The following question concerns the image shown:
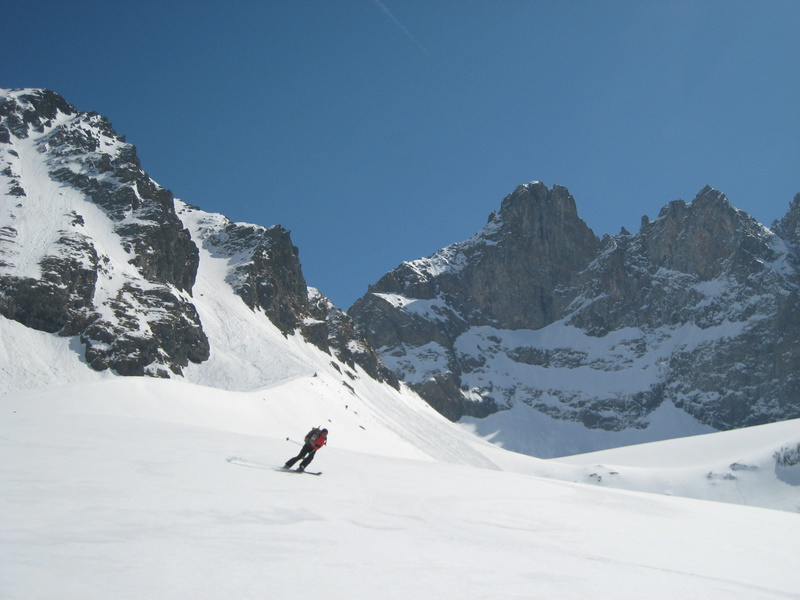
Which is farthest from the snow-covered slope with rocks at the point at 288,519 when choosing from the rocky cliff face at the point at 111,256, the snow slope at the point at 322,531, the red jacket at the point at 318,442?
the rocky cliff face at the point at 111,256

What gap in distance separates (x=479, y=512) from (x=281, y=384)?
155ft

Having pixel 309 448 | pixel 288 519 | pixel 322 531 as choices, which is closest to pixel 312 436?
pixel 309 448

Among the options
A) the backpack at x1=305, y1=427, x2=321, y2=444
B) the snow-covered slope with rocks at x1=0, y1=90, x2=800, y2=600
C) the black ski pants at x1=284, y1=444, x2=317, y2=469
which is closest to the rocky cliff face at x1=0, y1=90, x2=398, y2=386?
the snow-covered slope with rocks at x1=0, y1=90, x2=800, y2=600

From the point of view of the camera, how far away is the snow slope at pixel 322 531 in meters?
6.62

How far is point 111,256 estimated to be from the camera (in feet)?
264

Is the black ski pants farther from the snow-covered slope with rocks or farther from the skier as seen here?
the snow-covered slope with rocks

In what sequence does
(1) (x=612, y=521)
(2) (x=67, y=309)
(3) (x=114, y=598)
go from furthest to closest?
(2) (x=67, y=309)
(1) (x=612, y=521)
(3) (x=114, y=598)

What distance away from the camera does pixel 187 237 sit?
9619 cm

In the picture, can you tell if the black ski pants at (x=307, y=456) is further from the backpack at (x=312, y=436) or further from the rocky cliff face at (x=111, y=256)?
the rocky cliff face at (x=111, y=256)

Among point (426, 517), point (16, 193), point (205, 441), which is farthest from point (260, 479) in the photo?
point (16, 193)

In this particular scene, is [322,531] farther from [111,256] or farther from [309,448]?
[111,256]

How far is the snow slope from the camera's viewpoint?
6.62m

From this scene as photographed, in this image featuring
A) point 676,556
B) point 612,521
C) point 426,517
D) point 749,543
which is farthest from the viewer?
point 612,521

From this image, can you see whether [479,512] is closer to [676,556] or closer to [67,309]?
[676,556]
